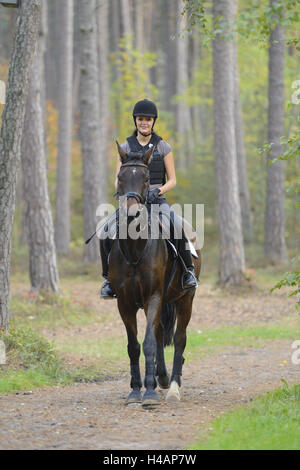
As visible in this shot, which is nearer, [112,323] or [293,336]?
[293,336]

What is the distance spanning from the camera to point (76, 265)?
24719 millimetres

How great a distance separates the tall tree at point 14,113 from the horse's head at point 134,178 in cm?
266

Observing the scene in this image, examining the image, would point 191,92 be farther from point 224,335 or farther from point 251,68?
point 224,335

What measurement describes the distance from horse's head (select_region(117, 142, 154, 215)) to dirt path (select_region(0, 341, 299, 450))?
2.34m

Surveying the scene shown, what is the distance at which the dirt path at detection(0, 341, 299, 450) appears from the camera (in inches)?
261

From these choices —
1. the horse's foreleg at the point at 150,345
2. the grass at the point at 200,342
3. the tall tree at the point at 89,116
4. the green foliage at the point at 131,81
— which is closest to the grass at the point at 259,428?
the horse's foreleg at the point at 150,345

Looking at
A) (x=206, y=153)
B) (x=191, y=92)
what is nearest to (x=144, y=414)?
(x=206, y=153)

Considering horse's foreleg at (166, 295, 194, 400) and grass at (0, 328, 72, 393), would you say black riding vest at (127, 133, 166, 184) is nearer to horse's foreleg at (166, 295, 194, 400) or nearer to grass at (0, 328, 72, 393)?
horse's foreleg at (166, 295, 194, 400)

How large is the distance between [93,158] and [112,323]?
906 cm

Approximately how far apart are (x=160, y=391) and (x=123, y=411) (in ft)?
5.72

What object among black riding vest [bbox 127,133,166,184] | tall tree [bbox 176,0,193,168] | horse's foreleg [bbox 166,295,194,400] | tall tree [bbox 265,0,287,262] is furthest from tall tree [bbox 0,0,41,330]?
tall tree [bbox 176,0,193,168]

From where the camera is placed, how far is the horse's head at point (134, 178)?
7824 mm

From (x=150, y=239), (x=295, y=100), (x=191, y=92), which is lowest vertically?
(x=150, y=239)

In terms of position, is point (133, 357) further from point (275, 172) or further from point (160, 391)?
point (275, 172)
